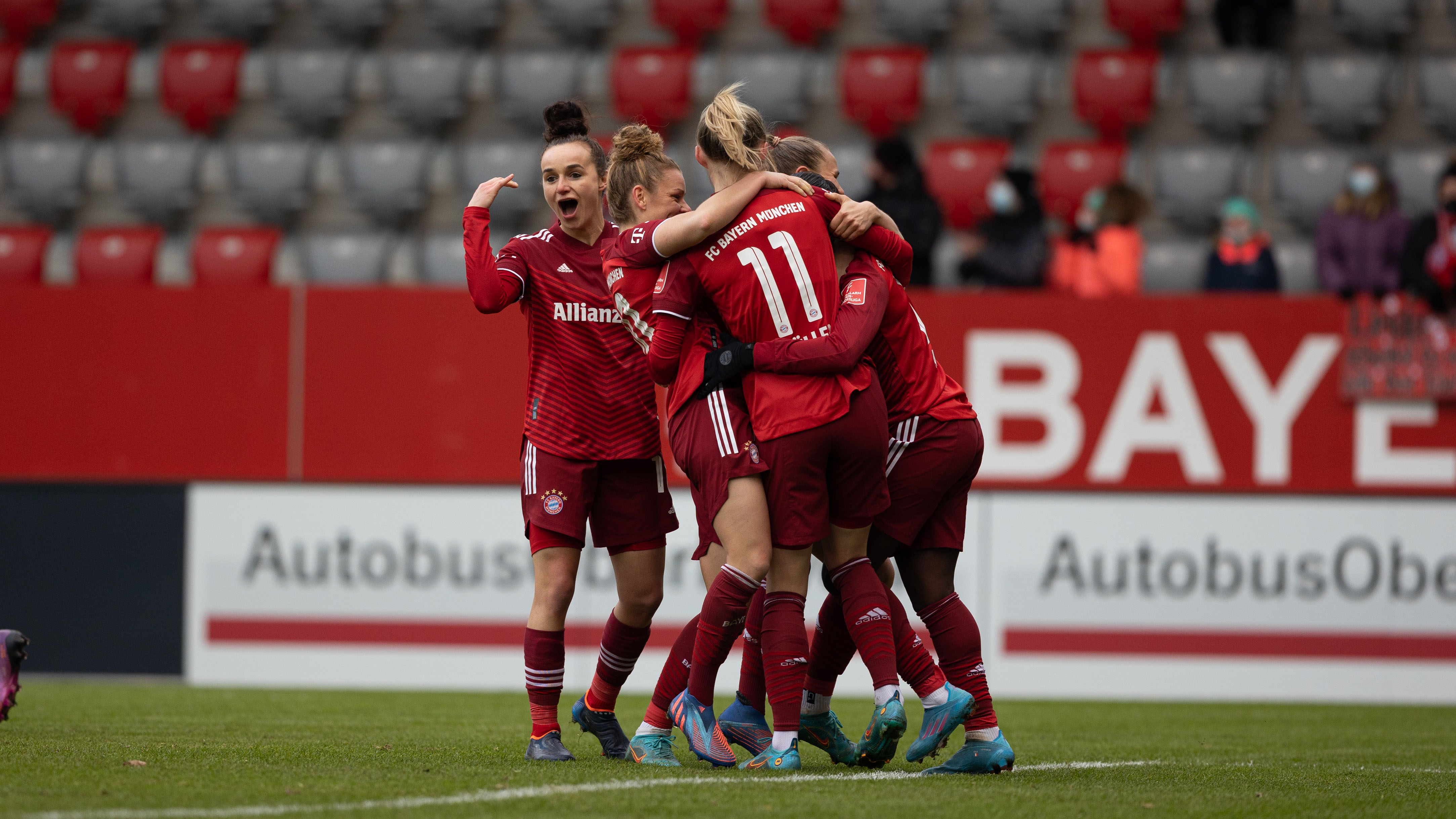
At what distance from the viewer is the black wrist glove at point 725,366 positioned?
4.14 m

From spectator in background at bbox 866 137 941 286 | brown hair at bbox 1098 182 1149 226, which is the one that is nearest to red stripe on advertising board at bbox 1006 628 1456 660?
spectator in background at bbox 866 137 941 286

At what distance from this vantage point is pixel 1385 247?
872cm

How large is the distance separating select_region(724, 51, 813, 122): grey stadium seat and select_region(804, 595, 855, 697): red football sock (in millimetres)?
7200

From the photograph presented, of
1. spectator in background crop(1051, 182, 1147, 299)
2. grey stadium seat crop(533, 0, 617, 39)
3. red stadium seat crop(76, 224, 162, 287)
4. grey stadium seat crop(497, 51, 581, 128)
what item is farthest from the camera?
grey stadium seat crop(533, 0, 617, 39)

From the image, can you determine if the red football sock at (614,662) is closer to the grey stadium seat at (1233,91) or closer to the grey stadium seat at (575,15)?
the grey stadium seat at (1233,91)

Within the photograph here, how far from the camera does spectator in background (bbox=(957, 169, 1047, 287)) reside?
361 inches

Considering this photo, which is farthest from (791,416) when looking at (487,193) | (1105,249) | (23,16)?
(23,16)

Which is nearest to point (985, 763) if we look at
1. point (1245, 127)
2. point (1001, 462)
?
point (1001, 462)

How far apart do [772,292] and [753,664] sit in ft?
3.55

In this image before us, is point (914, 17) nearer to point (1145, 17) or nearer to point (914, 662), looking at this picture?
point (1145, 17)

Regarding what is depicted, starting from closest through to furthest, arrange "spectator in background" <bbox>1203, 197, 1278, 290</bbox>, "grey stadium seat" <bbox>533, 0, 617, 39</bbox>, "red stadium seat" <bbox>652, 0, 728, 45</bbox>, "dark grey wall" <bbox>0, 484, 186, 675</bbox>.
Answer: "dark grey wall" <bbox>0, 484, 186, 675</bbox> < "spectator in background" <bbox>1203, 197, 1278, 290</bbox> < "red stadium seat" <bbox>652, 0, 728, 45</bbox> < "grey stadium seat" <bbox>533, 0, 617, 39</bbox>

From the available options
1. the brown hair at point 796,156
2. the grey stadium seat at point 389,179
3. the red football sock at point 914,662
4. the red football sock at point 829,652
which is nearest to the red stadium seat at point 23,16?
the grey stadium seat at point 389,179

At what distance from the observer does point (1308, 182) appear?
10633 mm

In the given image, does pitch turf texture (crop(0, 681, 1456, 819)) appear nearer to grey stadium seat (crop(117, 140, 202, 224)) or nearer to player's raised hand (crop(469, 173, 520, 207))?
player's raised hand (crop(469, 173, 520, 207))
